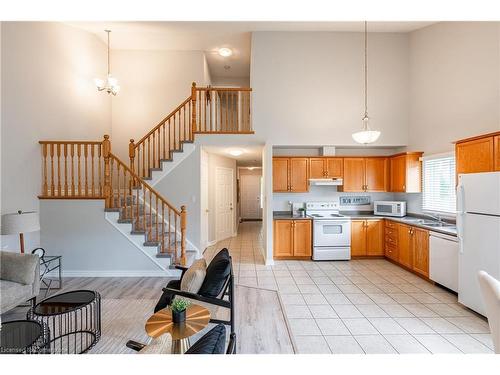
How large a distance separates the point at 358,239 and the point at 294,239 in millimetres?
1411

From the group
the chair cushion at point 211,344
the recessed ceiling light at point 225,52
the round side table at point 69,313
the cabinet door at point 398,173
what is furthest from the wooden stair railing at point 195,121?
the chair cushion at point 211,344

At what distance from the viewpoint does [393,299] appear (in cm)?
346

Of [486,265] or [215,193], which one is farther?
[215,193]

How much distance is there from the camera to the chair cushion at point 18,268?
287 centimetres

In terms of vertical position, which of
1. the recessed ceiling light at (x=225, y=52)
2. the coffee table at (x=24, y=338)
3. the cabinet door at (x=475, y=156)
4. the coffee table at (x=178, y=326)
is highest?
the recessed ceiling light at (x=225, y=52)

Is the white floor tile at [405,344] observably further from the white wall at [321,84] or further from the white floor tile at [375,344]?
the white wall at [321,84]

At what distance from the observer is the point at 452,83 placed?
4.21m

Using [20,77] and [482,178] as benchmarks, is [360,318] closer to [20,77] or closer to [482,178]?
[482,178]

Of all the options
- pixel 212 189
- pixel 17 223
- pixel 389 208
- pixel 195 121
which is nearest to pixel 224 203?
pixel 212 189

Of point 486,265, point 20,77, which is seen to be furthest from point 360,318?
point 20,77

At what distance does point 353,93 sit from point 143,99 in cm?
499

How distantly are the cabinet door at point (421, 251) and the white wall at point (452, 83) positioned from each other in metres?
1.60

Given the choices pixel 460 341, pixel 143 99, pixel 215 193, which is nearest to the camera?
pixel 460 341

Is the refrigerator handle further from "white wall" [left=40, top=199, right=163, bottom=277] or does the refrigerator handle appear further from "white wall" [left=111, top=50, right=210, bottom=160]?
"white wall" [left=111, top=50, right=210, bottom=160]
